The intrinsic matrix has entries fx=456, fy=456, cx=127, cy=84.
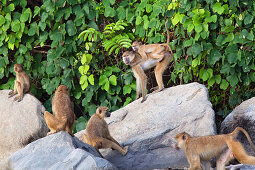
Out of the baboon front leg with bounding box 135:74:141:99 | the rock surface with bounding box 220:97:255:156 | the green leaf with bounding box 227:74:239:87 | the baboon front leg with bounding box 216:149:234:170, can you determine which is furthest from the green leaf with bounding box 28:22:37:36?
the baboon front leg with bounding box 216:149:234:170

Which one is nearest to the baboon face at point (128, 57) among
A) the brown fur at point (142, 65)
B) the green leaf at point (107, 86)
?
the brown fur at point (142, 65)

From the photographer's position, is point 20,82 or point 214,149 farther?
point 20,82

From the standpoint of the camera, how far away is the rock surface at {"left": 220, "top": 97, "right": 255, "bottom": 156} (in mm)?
7965

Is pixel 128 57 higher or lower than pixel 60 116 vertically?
higher

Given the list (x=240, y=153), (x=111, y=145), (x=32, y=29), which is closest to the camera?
(x=240, y=153)

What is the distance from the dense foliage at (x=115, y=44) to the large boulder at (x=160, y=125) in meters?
0.99

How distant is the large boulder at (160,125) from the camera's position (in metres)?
7.75

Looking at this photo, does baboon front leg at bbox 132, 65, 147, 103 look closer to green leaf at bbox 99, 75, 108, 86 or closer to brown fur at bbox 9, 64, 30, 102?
green leaf at bbox 99, 75, 108, 86

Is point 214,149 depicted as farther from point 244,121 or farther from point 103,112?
point 103,112

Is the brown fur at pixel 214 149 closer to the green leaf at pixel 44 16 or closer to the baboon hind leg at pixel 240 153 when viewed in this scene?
the baboon hind leg at pixel 240 153

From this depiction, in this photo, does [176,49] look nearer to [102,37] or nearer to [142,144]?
[102,37]

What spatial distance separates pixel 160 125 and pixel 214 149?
183 centimetres

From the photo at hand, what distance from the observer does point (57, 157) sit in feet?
21.1

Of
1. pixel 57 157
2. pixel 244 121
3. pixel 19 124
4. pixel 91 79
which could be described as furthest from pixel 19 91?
pixel 244 121
